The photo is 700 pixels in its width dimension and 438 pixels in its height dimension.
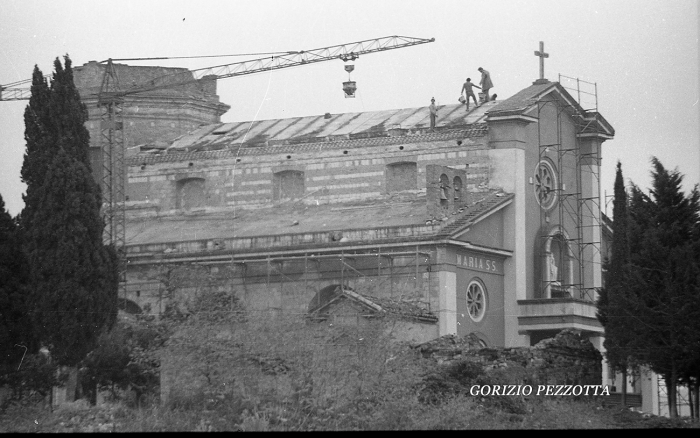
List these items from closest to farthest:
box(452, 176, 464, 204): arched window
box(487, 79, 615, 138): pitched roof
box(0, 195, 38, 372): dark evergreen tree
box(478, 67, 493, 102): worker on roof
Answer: box(0, 195, 38, 372): dark evergreen tree, box(452, 176, 464, 204): arched window, box(487, 79, 615, 138): pitched roof, box(478, 67, 493, 102): worker on roof

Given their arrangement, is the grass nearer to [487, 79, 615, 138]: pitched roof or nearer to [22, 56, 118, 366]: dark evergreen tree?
[22, 56, 118, 366]: dark evergreen tree

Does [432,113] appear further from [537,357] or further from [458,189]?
[537,357]

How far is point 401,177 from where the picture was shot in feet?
171

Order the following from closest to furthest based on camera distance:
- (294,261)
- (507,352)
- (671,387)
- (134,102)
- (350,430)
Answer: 1. (350,430)
2. (671,387)
3. (507,352)
4. (294,261)
5. (134,102)

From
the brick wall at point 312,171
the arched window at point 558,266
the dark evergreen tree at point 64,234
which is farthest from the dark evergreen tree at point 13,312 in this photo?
the arched window at point 558,266

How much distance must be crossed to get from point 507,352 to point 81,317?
1062cm

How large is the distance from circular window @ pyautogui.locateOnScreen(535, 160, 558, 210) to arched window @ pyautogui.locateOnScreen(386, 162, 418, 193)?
4086 millimetres

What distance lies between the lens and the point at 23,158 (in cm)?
3956

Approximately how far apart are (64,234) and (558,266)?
19.2 m

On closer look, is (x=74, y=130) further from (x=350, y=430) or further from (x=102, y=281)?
(x=350, y=430)

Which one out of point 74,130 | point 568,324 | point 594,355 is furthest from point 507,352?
point 74,130

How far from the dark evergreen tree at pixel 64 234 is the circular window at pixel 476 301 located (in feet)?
40.4

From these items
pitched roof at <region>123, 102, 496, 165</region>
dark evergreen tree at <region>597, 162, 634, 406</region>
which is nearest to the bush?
dark evergreen tree at <region>597, 162, 634, 406</region>

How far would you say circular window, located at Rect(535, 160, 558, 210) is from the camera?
50.5m
